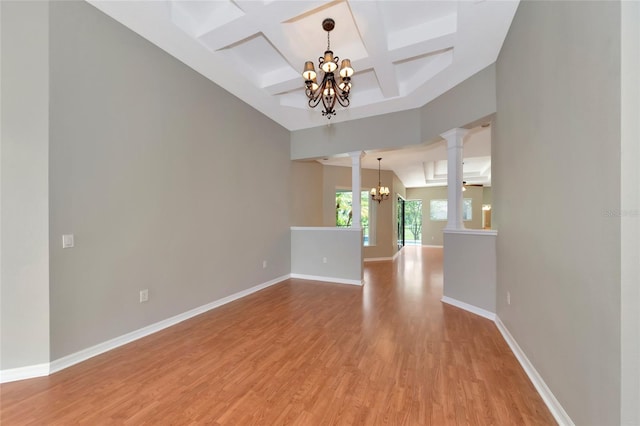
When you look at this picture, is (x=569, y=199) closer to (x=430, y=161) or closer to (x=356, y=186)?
(x=356, y=186)

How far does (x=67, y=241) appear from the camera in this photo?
7.20ft

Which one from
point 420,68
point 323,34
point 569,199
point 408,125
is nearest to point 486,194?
point 408,125

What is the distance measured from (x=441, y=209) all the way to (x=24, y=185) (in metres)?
13.0

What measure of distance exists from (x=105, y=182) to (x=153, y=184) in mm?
468

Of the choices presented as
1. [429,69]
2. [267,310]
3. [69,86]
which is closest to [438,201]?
[429,69]

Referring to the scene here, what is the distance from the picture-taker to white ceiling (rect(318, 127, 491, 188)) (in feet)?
17.2

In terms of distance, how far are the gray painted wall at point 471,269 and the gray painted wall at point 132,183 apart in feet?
11.0

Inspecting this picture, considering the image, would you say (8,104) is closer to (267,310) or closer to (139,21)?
(139,21)

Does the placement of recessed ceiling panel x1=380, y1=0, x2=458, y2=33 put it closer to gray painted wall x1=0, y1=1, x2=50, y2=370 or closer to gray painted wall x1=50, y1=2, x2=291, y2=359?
gray painted wall x1=50, y1=2, x2=291, y2=359

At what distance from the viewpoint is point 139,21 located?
2.61 meters

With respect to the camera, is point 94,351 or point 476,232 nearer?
point 94,351

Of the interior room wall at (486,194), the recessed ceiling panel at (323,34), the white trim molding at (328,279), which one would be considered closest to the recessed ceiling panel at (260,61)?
the recessed ceiling panel at (323,34)

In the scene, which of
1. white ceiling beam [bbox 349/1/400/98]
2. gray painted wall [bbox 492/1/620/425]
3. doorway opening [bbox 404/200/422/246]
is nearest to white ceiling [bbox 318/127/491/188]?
doorway opening [bbox 404/200/422/246]

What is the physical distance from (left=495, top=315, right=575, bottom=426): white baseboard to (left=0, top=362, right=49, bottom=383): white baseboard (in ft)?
12.6
